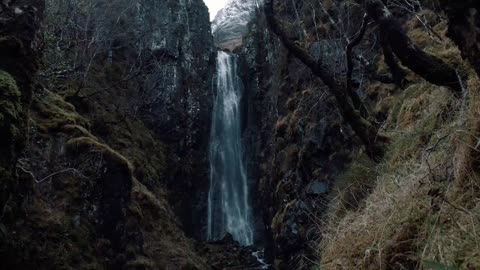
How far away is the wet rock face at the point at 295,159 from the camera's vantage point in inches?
587

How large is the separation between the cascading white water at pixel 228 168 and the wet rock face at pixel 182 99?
1.89 feet

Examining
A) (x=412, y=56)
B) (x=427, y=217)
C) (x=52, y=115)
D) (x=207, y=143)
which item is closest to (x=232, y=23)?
(x=207, y=143)

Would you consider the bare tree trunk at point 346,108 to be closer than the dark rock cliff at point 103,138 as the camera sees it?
No

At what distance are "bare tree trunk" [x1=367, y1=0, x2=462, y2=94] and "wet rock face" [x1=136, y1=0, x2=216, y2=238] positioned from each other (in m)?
20.5

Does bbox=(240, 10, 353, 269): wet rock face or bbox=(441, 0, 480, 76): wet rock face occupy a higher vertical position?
bbox=(441, 0, 480, 76): wet rock face

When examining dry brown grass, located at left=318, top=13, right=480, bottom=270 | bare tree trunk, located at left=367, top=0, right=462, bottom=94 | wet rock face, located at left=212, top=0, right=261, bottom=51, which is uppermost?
wet rock face, located at left=212, top=0, right=261, bottom=51

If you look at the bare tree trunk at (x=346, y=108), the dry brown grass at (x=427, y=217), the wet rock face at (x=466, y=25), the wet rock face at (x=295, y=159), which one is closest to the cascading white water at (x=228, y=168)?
the wet rock face at (x=295, y=159)

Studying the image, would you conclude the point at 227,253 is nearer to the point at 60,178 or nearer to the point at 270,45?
the point at 60,178

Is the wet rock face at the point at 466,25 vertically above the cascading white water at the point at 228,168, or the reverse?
the wet rock face at the point at 466,25

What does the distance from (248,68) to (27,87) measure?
1024 inches

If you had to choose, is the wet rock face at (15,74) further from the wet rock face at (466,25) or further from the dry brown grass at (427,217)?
the wet rock face at (466,25)

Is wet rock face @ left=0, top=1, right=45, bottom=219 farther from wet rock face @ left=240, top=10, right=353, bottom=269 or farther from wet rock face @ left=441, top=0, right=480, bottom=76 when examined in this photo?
wet rock face @ left=240, top=10, right=353, bottom=269

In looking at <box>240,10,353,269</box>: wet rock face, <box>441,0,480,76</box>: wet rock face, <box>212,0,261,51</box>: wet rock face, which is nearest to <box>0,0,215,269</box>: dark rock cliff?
<box>240,10,353,269</box>: wet rock face

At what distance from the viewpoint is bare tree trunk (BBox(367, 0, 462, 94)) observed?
4.41 metres
